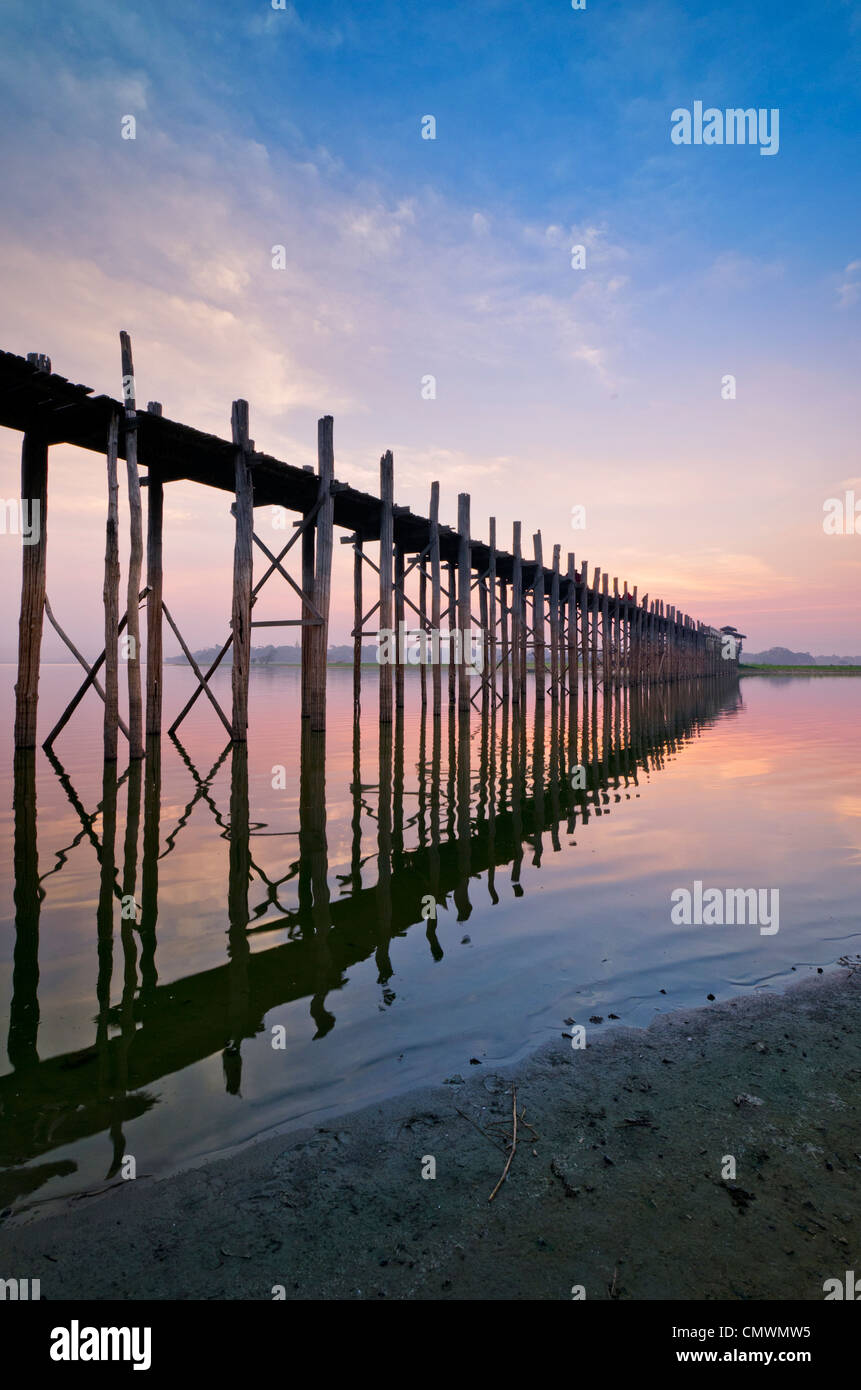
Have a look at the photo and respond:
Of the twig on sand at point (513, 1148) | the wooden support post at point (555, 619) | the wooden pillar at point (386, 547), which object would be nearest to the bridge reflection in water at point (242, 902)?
the twig on sand at point (513, 1148)

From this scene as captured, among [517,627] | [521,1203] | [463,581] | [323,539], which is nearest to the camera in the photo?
[521,1203]

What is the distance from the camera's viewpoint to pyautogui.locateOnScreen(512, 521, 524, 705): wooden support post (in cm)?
2283

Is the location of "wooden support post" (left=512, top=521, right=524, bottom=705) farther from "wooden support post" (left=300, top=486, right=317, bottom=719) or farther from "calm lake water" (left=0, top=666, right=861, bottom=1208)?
"calm lake water" (left=0, top=666, right=861, bottom=1208)

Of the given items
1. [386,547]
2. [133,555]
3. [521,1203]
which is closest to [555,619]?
[386,547]

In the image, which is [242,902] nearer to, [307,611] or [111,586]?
[111,586]

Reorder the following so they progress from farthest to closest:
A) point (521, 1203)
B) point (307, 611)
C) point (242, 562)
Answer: point (307, 611)
point (242, 562)
point (521, 1203)

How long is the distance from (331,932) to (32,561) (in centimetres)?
966

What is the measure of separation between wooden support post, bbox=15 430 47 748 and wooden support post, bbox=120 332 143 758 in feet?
4.76

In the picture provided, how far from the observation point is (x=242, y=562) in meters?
12.4

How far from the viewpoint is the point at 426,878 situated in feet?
17.9

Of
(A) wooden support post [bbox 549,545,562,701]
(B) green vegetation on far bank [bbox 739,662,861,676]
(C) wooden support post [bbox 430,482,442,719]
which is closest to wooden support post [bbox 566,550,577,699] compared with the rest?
(A) wooden support post [bbox 549,545,562,701]

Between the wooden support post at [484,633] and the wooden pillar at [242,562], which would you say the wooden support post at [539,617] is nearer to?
the wooden support post at [484,633]

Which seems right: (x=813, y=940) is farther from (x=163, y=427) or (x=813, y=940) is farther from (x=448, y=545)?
(x=448, y=545)
